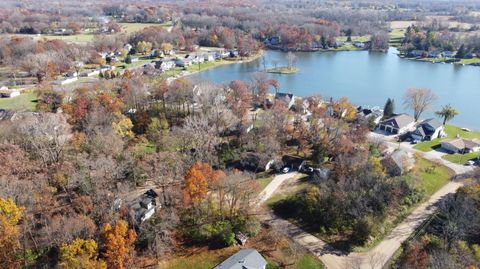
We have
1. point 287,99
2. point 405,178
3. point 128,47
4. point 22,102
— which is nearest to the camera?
point 405,178

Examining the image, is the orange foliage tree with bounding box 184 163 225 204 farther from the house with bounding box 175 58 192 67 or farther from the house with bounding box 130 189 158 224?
the house with bounding box 175 58 192 67

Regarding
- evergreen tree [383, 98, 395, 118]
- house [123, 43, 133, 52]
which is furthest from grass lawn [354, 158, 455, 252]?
house [123, 43, 133, 52]

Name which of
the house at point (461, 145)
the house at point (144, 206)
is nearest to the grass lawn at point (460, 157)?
the house at point (461, 145)

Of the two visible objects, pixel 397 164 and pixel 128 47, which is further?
pixel 128 47

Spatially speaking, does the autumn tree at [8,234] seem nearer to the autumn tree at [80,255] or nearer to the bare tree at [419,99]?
the autumn tree at [80,255]

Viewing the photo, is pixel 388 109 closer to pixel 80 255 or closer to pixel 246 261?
pixel 246 261

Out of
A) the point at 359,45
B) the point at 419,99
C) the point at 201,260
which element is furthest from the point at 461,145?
the point at 359,45
